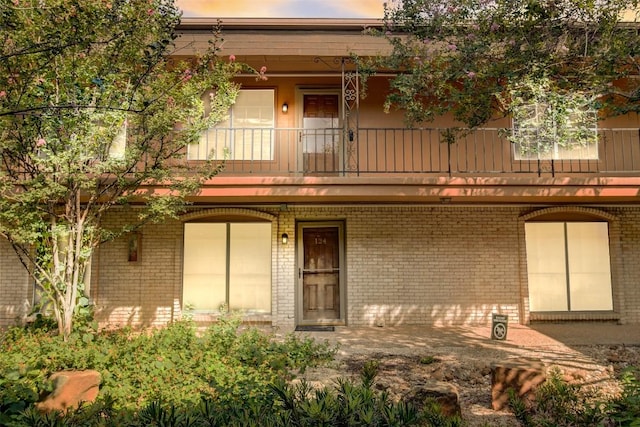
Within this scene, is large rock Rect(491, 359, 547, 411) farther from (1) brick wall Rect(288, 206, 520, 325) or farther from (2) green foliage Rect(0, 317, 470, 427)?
(1) brick wall Rect(288, 206, 520, 325)

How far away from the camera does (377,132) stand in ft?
33.7

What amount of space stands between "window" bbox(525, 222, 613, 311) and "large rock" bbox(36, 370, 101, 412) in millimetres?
9113

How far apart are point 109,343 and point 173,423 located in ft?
13.7

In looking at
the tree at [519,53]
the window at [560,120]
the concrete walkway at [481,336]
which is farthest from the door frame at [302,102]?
the window at [560,120]

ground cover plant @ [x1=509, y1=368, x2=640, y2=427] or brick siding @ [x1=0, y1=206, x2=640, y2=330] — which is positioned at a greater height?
brick siding @ [x1=0, y1=206, x2=640, y2=330]

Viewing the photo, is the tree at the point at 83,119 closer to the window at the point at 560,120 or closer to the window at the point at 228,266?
the window at the point at 228,266

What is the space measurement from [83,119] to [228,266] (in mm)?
5196

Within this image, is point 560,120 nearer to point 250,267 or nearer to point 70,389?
point 70,389

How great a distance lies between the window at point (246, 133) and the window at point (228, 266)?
1.61 metres

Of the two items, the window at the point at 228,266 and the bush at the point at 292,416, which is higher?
the window at the point at 228,266

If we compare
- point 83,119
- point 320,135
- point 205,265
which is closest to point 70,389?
point 83,119

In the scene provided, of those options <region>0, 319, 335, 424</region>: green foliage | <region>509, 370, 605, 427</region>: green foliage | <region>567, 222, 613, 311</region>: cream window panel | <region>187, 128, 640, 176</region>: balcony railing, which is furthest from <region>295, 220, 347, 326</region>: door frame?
<region>509, 370, 605, 427</region>: green foliage

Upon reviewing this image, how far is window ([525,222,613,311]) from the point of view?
10422mm

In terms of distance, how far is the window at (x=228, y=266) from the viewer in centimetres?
1019
